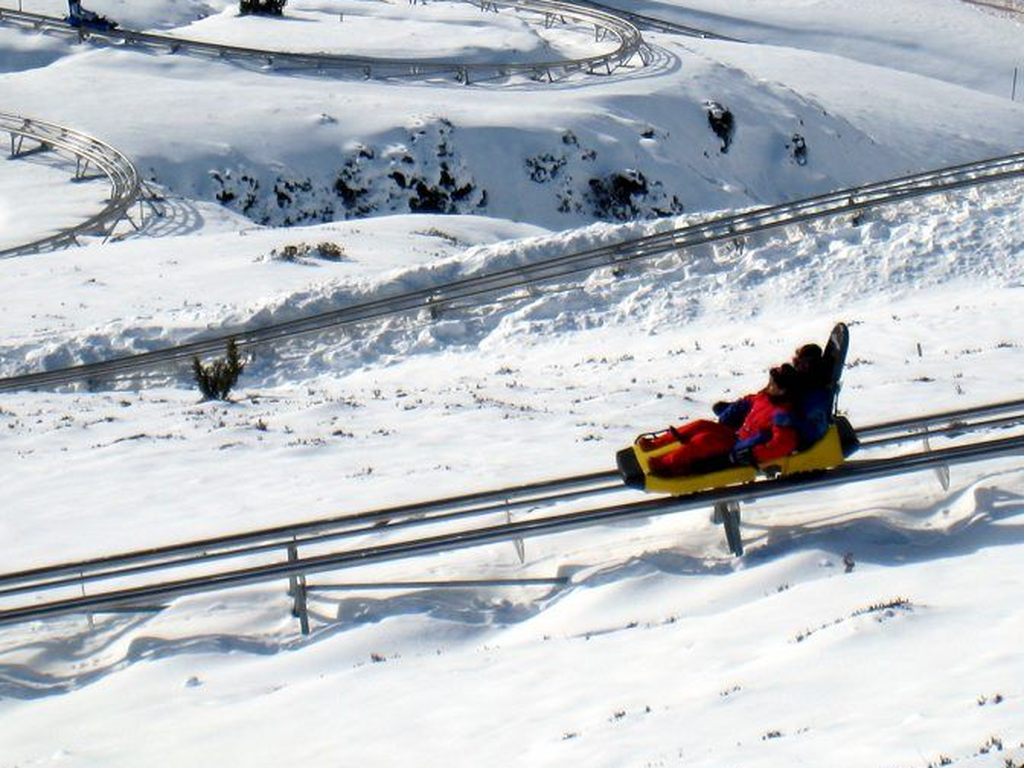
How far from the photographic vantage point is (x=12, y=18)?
64625mm

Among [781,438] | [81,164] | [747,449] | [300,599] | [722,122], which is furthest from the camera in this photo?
[722,122]

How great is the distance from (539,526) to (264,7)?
6149 centimetres

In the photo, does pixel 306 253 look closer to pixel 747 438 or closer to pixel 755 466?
pixel 747 438

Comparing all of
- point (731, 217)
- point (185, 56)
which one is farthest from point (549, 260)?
point (185, 56)

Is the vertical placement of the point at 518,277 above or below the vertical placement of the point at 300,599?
below

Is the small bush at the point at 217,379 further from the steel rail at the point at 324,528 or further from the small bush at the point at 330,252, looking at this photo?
the steel rail at the point at 324,528

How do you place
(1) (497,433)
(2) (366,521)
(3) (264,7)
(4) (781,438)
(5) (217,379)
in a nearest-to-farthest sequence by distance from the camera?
(4) (781,438) < (2) (366,521) < (1) (497,433) < (5) (217,379) < (3) (264,7)

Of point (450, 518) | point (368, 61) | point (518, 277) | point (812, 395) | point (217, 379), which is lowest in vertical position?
point (368, 61)

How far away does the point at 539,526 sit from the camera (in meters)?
11.6

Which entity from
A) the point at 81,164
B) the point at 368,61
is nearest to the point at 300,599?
the point at 81,164

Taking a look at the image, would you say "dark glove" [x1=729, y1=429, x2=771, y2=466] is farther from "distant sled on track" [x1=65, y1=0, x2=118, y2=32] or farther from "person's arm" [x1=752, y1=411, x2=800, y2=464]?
"distant sled on track" [x1=65, y1=0, x2=118, y2=32]

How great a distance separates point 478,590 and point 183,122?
41.4 m

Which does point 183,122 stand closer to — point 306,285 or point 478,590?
point 306,285

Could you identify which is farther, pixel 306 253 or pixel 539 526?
pixel 306 253
